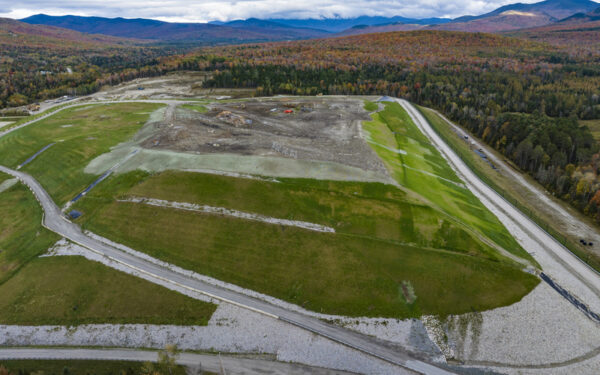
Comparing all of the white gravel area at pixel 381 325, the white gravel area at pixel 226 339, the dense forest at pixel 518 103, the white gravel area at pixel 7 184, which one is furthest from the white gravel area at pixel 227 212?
the dense forest at pixel 518 103

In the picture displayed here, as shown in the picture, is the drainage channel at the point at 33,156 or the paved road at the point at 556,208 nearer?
the paved road at the point at 556,208

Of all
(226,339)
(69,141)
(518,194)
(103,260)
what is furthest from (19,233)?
(518,194)

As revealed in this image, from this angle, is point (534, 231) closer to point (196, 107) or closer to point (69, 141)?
point (196, 107)

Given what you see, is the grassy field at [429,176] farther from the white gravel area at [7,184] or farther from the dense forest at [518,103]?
the white gravel area at [7,184]

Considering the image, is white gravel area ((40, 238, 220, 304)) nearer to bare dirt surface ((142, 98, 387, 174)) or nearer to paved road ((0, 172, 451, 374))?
paved road ((0, 172, 451, 374))

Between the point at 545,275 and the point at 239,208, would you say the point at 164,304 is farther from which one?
the point at 545,275

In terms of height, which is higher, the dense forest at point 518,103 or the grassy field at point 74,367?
the dense forest at point 518,103

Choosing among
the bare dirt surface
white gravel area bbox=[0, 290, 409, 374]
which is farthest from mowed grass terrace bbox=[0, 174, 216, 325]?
the bare dirt surface
